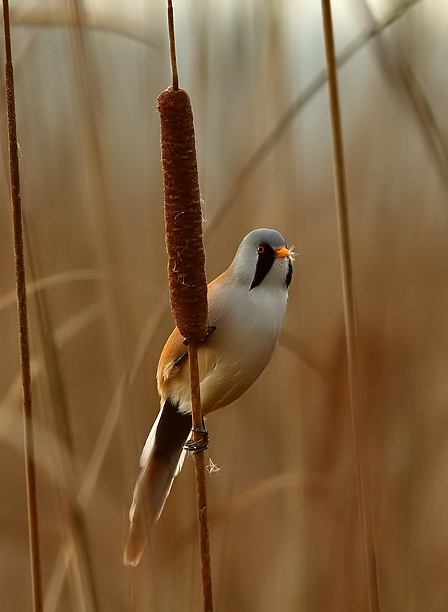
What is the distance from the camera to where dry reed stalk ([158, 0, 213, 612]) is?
526 mm

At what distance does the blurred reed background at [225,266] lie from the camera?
879 mm

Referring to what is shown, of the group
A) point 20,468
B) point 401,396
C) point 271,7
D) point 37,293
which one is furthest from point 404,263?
point 20,468

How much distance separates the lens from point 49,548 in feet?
4.93

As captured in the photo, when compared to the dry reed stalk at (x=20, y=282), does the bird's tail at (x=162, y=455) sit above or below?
below

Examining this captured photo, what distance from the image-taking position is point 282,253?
842 mm

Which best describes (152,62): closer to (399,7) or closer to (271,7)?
(271,7)

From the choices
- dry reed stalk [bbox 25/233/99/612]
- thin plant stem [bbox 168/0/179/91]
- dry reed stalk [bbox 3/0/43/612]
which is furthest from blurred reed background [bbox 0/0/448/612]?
thin plant stem [bbox 168/0/179/91]

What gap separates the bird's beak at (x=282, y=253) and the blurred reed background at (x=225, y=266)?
9 cm

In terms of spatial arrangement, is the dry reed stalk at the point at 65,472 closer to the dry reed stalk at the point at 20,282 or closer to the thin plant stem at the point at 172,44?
the dry reed stalk at the point at 20,282

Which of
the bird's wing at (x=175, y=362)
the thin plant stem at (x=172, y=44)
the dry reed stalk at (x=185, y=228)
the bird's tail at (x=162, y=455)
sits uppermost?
the thin plant stem at (x=172, y=44)

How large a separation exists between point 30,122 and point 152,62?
10.8 inches

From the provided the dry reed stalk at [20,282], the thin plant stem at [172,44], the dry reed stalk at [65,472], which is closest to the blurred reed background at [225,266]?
the dry reed stalk at [65,472]

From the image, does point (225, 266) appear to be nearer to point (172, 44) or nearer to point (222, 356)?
point (222, 356)

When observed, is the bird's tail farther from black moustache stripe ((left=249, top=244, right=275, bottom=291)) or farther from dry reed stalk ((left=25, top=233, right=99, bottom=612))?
black moustache stripe ((left=249, top=244, right=275, bottom=291))
